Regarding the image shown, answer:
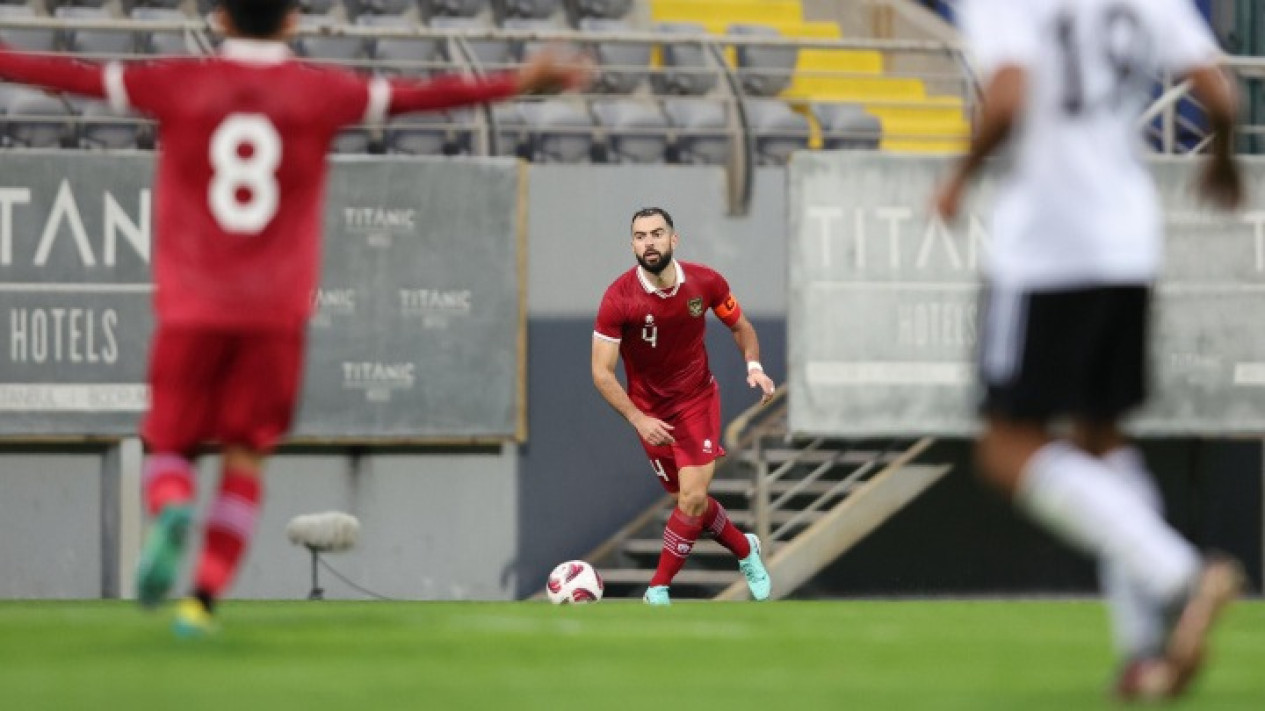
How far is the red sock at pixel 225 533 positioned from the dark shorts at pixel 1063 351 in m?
2.45

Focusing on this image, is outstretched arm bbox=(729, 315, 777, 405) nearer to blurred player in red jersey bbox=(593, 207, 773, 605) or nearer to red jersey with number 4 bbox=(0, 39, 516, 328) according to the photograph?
blurred player in red jersey bbox=(593, 207, 773, 605)

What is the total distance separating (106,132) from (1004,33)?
14.2 meters

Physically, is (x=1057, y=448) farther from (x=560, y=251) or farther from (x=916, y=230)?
(x=560, y=251)

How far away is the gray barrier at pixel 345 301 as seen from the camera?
1770cm

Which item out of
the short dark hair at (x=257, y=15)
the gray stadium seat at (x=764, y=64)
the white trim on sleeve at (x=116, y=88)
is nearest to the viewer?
the short dark hair at (x=257, y=15)

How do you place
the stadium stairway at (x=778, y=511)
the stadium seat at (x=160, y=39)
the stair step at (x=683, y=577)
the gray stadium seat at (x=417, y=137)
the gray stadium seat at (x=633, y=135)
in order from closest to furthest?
1. the stair step at (x=683, y=577)
2. the stadium stairway at (x=778, y=511)
3. the gray stadium seat at (x=417, y=137)
4. the gray stadium seat at (x=633, y=135)
5. the stadium seat at (x=160, y=39)

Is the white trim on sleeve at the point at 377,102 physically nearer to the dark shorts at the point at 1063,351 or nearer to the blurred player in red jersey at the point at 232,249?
the blurred player in red jersey at the point at 232,249

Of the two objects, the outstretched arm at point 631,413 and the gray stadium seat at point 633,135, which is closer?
the outstretched arm at point 631,413

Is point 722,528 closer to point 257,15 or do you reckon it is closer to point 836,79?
point 257,15

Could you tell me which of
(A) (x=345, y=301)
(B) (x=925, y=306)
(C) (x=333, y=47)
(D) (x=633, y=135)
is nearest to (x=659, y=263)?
(B) (x=925, y=306)

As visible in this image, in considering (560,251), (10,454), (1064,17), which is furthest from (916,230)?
(1064,17)

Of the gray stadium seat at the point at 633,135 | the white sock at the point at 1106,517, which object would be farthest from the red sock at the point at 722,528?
the white sock at the point at 1106,517

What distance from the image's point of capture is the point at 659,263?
14.1m

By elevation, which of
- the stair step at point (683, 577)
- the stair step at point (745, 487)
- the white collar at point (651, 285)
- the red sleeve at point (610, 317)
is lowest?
the stair step at point (683, 577)
